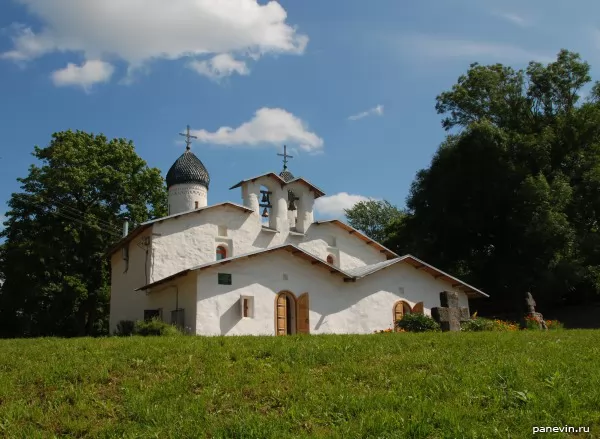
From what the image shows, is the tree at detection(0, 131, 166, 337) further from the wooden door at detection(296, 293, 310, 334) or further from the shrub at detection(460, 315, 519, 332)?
the shrub at detection(460, 315, 519, 332)

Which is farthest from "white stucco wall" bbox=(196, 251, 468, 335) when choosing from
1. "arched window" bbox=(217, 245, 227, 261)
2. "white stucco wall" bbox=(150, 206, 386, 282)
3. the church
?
"arched window" bbox=(217, 245, 227, 261)

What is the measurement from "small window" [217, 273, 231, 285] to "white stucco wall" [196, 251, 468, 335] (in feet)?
0.35

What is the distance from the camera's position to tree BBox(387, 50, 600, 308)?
88.5ft

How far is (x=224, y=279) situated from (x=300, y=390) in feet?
38.5

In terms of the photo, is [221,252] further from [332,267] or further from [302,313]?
[332,267]

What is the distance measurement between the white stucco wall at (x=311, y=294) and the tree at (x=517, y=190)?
18.8ft

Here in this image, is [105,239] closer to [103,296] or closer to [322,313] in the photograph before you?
[103,296]

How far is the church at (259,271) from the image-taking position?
19.9 metres

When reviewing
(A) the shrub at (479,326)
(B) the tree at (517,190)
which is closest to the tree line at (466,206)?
(B) the tree at (517,190)

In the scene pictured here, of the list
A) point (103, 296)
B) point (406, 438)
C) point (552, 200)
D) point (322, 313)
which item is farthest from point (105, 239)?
point (406, 438)

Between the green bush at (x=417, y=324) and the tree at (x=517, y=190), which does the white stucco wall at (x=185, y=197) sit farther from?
the green bush at (x=417, y=324)

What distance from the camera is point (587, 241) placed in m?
26.7

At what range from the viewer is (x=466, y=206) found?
30672mm

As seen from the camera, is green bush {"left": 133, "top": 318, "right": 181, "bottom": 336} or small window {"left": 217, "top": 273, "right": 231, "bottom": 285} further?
small window {"left": 217, "top": 273, "right": 231, "bottom": 285}
